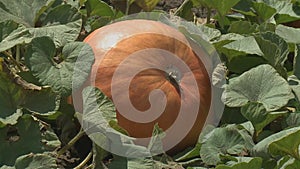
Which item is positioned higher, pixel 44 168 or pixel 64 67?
pixel 64 67

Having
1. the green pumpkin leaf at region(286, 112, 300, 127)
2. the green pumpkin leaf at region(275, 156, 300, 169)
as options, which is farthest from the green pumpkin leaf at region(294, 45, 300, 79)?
the green pumpkin leaf at region(275, 156, 300, 169)

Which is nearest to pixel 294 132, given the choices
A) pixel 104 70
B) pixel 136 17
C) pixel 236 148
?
pixel 236 148

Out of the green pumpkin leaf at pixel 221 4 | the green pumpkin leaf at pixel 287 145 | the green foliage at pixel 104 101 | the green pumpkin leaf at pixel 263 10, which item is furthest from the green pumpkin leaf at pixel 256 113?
the green pumpkin leaf at pixel 263 10

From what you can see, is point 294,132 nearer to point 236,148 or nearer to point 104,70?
point 236,148

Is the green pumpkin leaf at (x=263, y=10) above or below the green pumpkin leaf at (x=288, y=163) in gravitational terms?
above

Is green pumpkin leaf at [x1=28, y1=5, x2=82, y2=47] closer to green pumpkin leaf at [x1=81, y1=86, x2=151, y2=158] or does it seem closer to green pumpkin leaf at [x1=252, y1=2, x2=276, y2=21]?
green pumpkin leaf at [x1=81, y1=86, x2=151, y2=158]

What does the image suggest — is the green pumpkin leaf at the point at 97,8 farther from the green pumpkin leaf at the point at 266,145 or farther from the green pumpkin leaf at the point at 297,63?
the green pumpkin leaf at the point at 266,145

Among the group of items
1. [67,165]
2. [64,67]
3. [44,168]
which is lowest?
[67,165]
